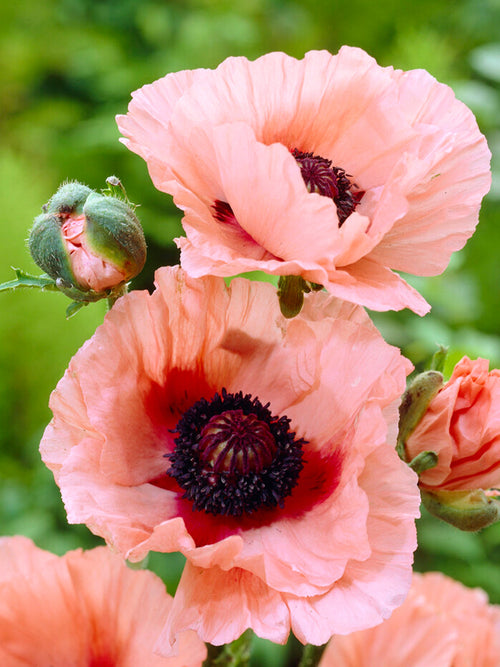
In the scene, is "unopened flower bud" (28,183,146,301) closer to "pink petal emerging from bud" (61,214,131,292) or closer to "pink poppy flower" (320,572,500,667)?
"pink petal emerging from bud" (61,214,131,292)

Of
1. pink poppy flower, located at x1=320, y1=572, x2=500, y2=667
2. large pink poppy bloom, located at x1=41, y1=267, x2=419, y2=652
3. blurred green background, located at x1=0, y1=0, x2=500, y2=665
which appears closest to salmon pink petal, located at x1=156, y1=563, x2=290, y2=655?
large pink poppy bloom, located at x1=41, y1=267, x2=419, y2=652

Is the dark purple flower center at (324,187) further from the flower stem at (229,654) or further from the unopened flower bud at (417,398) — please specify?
the flower stem at (229,654)

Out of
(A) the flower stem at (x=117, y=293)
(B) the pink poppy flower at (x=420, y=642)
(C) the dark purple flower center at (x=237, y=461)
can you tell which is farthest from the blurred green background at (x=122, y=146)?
(A) the flower stem at (x=117, y=293)

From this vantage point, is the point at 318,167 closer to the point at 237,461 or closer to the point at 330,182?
the point at 330,182

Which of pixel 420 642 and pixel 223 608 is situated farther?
pixel 420 642

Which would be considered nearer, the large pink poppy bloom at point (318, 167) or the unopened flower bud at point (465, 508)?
the large pink poppy bloom at point (318, 167)

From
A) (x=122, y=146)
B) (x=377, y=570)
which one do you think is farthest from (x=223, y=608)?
(x=122, y=146)
